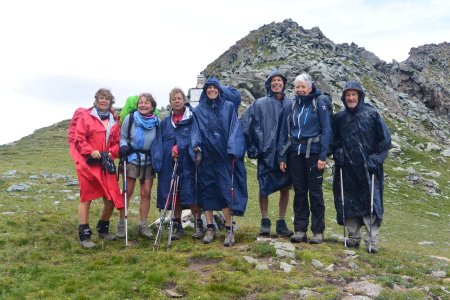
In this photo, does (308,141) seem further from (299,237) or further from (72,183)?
(72,183)

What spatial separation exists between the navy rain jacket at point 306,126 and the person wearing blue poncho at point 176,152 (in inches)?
94.5

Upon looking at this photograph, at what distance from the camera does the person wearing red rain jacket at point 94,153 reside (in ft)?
39.5

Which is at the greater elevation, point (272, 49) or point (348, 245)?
point (272, 49)

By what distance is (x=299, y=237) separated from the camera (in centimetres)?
1211

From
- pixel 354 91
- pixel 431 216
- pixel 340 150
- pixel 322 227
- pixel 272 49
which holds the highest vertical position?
pixel 272 49

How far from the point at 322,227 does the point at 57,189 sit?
50.1ft

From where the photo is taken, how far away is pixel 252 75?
55.7 metres

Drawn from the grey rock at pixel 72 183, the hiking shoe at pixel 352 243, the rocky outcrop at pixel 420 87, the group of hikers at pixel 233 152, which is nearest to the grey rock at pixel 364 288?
the group of hikers at pixel 233 152

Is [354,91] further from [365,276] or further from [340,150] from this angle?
[365,276]

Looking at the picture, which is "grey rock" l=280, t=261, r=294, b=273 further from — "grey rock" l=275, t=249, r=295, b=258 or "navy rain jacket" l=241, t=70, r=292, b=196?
"navy rain jacket" l=241, t=70, r=292, b=196

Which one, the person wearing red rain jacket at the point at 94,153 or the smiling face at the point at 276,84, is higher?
the smiling face at the point at 276,84

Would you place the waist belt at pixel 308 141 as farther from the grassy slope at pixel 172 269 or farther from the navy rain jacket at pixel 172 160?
the navy rain jacket at pixel 172 160

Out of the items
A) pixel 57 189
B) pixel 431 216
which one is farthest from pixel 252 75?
pixel 57 189

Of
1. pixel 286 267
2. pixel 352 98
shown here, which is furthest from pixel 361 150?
pixel 286 267
